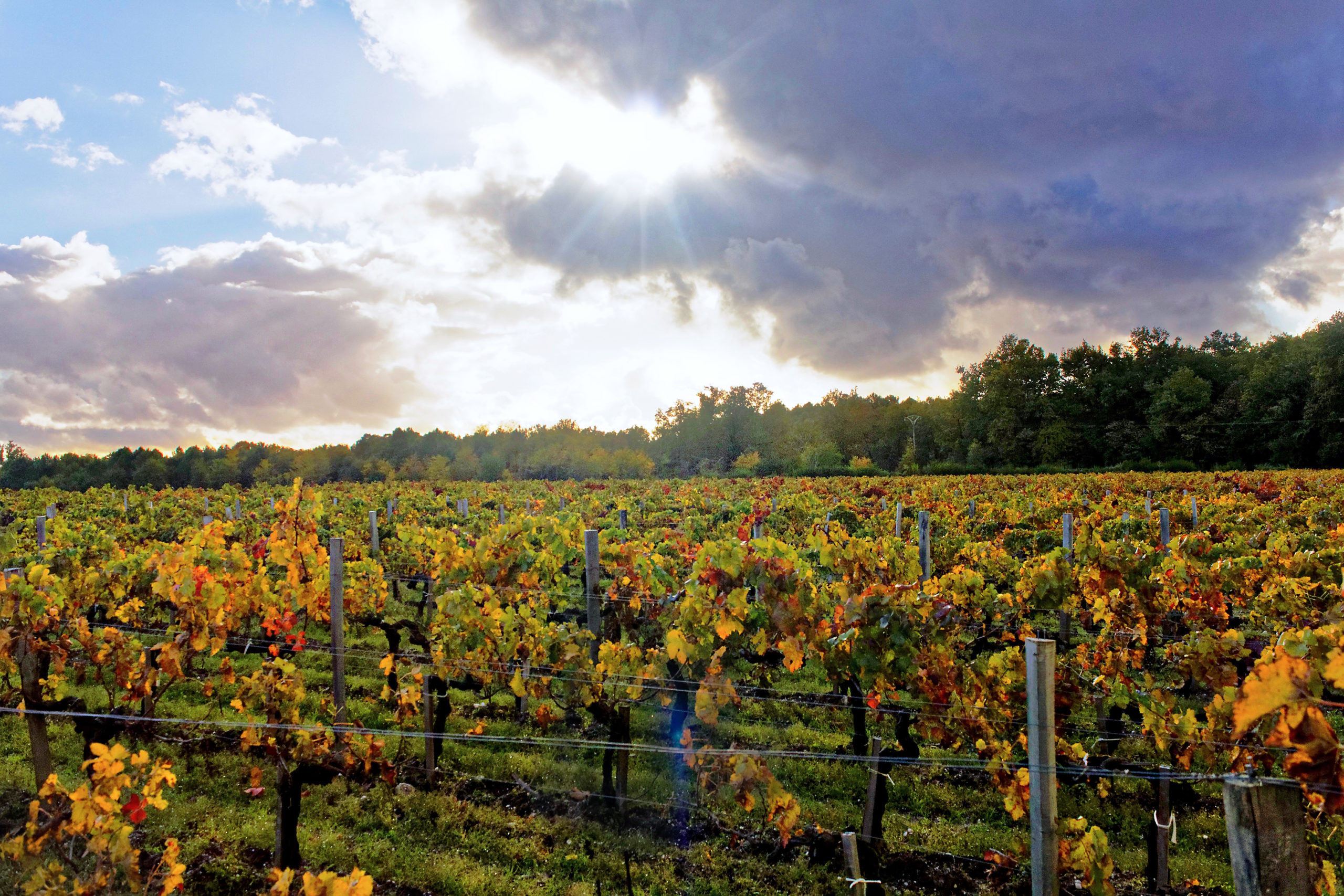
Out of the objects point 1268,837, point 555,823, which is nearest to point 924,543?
point 555,823

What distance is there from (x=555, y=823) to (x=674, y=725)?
1.18 meters

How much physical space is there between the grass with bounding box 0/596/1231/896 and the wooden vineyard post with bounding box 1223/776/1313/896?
2517 millimetres

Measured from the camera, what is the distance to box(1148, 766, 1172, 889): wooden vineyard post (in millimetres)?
4031

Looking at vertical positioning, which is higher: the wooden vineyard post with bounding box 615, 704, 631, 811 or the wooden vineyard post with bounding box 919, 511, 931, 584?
the wooden vineyard post with bounding box 919, 511, 931, 584

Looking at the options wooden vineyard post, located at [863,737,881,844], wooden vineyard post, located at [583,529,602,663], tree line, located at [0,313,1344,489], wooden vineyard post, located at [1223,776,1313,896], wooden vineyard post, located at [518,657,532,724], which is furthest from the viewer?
tree line, located at [0,313,1344,489]

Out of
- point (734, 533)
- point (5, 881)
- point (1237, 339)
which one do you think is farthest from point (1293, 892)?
point (1237, 339)

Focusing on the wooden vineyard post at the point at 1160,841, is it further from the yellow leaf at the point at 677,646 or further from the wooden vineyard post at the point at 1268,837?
the yellow leaf at the point at 677,646

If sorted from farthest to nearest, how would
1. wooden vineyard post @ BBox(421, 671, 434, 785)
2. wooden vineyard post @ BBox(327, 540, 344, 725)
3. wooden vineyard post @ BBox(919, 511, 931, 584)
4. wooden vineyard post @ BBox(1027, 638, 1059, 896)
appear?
wooden vineyard post @ BBox(919, 511, 931, 584) → wooden vineyard post @ BBox(327, 540, 344, 725) → wooden vineyard post @ BBox(421, 671, 434, 785) → wooden vineyard post @ BBox(1027, 638, 1059, 896)

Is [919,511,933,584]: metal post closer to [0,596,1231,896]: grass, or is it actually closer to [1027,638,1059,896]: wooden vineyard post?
[0,596,1231,896]: grass

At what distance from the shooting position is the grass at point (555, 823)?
4422 millimetres

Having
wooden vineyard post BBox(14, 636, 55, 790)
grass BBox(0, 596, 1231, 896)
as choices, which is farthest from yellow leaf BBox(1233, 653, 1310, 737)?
wooden vineyard post BBox(14, 636, 55, 790)

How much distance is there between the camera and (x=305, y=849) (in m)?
4.64

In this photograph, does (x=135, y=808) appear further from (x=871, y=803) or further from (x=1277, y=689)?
(x=1277, y=689)

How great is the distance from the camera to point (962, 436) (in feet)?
225
